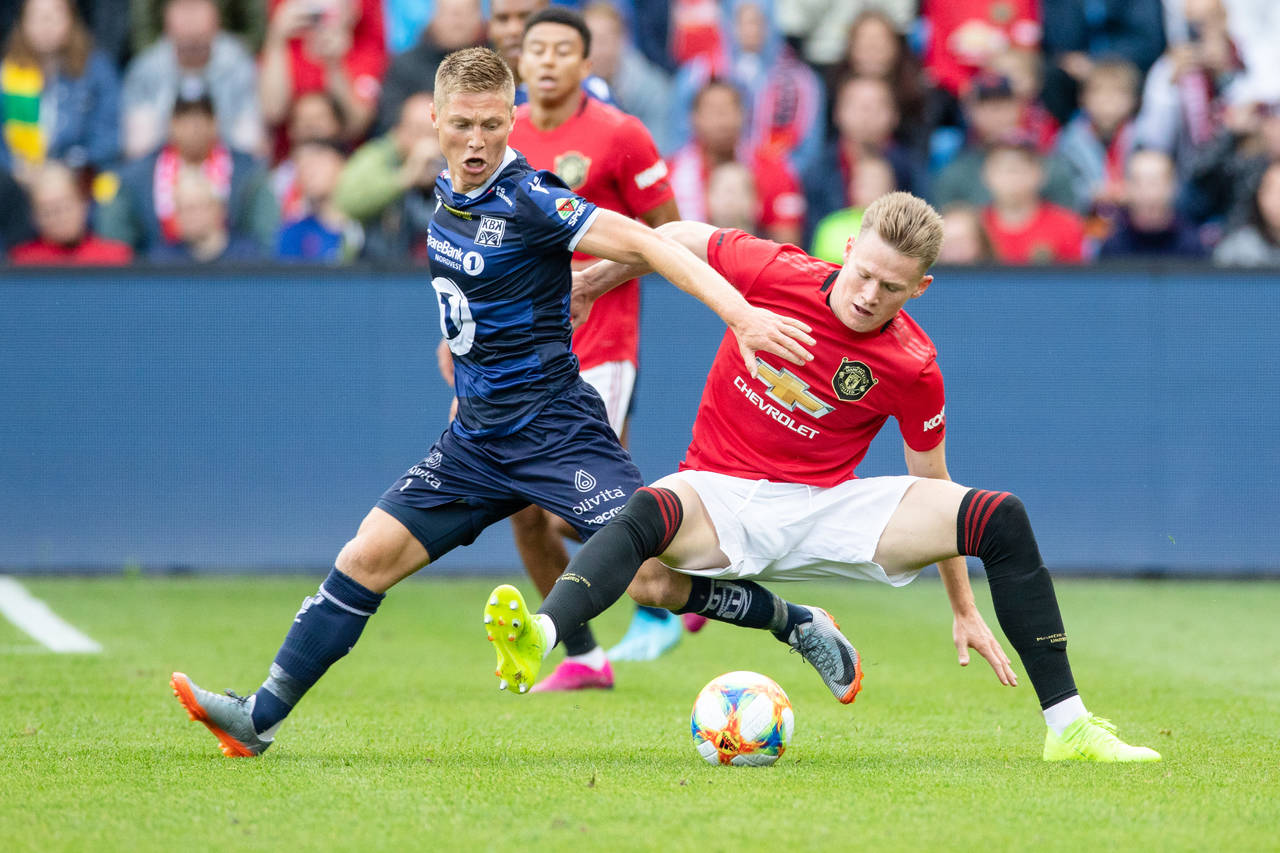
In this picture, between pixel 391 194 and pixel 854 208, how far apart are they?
321 cm

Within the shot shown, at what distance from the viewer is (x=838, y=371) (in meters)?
5.18

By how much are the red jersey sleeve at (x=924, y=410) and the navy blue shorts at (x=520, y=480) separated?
877mm

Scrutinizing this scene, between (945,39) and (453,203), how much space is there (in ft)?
27.7

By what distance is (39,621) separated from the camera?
28.4 ft

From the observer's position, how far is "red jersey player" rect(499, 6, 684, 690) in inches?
266

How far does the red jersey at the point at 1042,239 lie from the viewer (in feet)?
36.7

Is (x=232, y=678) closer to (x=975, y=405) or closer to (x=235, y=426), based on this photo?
(x=235, y=426)

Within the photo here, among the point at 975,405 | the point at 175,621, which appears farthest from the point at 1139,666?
the point at 175,621

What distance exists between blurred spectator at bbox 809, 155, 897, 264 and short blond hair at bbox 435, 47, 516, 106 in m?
5.99

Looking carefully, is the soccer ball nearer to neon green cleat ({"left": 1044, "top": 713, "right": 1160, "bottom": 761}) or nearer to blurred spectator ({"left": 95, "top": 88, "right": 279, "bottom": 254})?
neon green cleat ({"left": 1044, "top": 713, "right": 1160, "bottom": 761})

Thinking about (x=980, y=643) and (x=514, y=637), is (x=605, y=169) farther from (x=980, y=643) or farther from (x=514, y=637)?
(x=514, y=637)

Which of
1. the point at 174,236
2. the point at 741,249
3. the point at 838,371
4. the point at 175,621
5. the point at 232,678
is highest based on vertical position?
the point at 741,249

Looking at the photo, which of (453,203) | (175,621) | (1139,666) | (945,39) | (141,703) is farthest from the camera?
(945,39)

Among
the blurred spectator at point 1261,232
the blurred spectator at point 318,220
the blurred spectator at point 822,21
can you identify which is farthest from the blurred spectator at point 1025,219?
the blurred spectator at point 318,220
